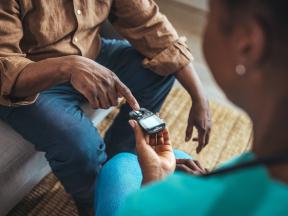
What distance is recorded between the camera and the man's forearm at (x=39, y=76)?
0.94m

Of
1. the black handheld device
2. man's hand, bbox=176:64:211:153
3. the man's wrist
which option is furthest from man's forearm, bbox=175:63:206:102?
the man's wrist

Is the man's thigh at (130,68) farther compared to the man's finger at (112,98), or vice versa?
the man's thigh at (130,68)

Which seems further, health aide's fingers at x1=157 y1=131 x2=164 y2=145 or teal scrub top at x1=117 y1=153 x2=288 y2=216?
health aide's fingers at x1=157 y1=131 x2=164 y2=145

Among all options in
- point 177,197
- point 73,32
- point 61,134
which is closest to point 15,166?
point 61,134

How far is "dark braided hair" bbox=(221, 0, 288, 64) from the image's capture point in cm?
45

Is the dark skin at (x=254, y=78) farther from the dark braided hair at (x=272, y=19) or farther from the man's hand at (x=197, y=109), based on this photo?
the man's hand at (x=197, y=109)

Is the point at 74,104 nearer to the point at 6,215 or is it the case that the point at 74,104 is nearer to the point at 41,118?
the point at 41,118

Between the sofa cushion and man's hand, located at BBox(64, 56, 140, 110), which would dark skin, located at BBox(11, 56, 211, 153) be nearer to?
A: man's hand, located at BBox(64, 56, 140, 110)

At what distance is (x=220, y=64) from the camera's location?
55cm

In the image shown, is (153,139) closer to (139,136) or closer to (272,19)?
(139,136)

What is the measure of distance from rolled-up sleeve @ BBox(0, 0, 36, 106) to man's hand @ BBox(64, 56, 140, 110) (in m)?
0.11

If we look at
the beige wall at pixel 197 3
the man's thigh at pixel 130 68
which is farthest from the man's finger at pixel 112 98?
the beige wall at pixel 197 3

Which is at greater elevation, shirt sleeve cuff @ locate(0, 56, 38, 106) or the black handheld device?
shirt sleeve cuff @ locate(0, 56, 38, 106)

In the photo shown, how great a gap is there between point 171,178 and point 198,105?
0.66 meters
